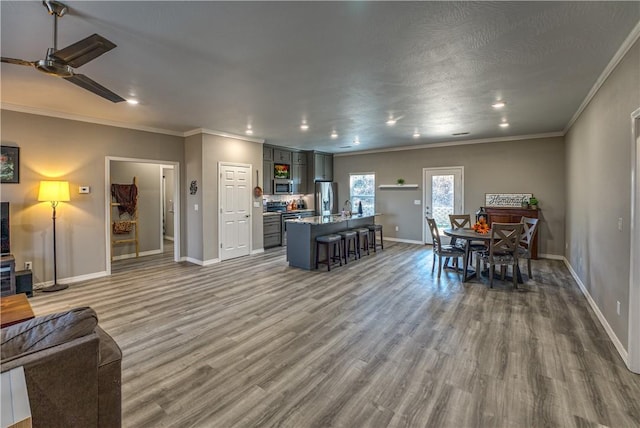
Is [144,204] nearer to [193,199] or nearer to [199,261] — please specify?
[193,199]

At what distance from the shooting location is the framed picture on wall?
14.0 feet

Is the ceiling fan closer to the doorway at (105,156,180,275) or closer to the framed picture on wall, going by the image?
the framed picture on wall

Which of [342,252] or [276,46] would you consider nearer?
[276,46]

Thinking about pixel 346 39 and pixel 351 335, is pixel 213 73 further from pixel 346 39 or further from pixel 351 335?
pixel 351 335

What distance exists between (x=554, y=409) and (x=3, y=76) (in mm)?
5884

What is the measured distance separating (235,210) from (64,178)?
2943mm

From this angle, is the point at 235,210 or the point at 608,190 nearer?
the point at 608,190

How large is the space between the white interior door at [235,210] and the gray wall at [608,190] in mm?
6008

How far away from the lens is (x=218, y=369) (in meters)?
2.48

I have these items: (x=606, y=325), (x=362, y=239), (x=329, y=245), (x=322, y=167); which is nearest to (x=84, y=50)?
(x=329, y=245)

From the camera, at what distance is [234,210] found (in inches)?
263

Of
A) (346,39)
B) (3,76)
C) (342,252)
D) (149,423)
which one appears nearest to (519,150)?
(342,252)

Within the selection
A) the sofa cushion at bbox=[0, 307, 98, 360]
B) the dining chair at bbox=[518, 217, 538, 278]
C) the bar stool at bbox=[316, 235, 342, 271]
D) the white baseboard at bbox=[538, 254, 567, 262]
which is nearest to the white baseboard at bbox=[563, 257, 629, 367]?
the dining chair at bbox=[518, 217, 538, 278]

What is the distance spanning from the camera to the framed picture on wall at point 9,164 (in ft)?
14.0
